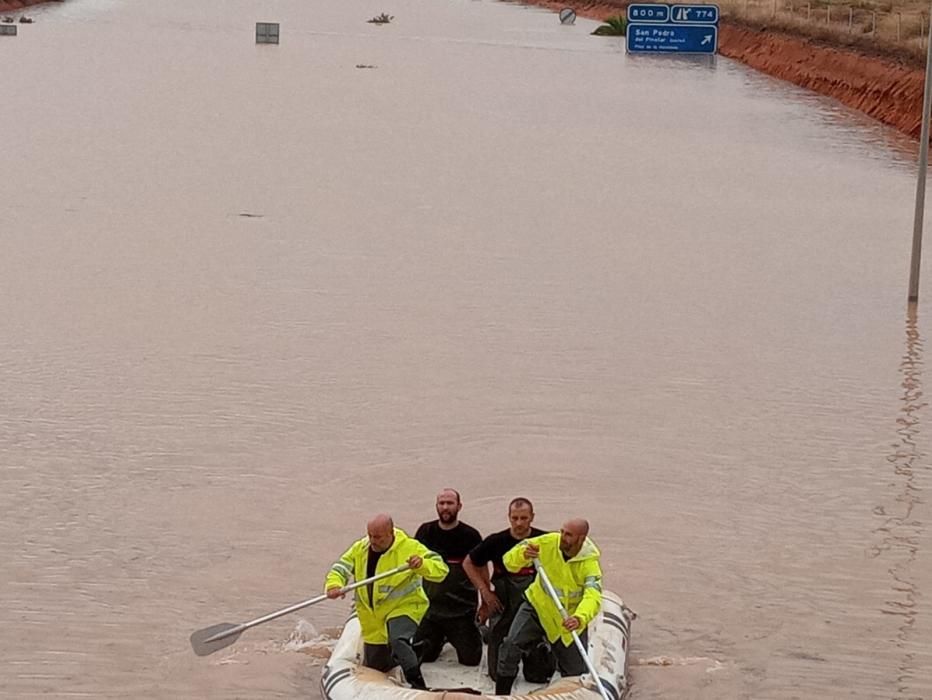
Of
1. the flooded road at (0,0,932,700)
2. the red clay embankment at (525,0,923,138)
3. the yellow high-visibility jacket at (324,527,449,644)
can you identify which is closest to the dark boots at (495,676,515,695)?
the yellow high-visibility jacket at (324,527,449,644)

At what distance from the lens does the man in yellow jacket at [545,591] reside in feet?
31.2

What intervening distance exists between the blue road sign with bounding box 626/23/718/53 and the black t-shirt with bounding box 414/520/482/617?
111 ft

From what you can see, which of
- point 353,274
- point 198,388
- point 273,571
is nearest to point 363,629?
point 273,571

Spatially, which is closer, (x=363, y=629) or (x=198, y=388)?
(x=363, y=629)

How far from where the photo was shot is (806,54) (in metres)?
54.3

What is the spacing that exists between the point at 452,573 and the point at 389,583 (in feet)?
1.39

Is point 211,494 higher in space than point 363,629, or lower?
lower

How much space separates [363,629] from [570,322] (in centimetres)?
1077

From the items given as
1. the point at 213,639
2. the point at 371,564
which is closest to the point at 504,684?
the point at 371,564

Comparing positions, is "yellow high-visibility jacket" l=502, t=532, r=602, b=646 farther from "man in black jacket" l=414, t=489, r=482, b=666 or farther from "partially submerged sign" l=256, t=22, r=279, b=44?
"partially submerged sign" l=256, t=22, r=279, b=44

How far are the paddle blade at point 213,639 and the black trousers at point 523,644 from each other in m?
1.60

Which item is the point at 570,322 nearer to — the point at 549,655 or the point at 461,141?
the point at 549,655

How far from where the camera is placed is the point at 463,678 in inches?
392

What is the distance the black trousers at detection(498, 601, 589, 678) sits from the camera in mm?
9586
